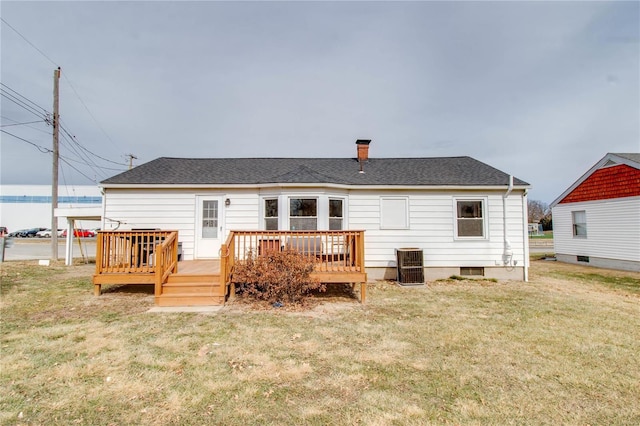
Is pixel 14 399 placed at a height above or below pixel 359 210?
below

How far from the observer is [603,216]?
42.5 feet

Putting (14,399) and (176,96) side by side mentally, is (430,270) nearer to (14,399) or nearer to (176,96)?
(14,399)

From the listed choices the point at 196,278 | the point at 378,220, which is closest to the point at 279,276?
the point at 196,278

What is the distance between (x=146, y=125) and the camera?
19797 millimetres

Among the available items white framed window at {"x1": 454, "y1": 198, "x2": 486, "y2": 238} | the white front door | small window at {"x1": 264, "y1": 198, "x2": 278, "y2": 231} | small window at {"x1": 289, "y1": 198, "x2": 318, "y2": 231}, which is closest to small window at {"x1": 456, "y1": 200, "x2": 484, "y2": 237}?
white framed window at {"x1": 454, "y1": 198, "x2": 486, "y2": 238}

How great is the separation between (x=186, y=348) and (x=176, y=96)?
607 inches

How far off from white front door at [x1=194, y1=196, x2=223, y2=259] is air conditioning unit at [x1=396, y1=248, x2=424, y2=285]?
5.72m

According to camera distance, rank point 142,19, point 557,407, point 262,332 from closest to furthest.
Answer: point 557,407 < point 262,332 < point 142,19

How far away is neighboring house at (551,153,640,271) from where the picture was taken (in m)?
11.7

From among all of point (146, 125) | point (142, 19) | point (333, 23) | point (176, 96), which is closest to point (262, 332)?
point (333, 23)

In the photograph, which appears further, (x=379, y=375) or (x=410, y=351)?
(x=410, y=351)

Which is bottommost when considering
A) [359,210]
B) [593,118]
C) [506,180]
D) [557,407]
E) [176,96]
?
[557,407]

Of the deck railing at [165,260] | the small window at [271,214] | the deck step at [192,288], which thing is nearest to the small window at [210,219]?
the small window at [271,214]

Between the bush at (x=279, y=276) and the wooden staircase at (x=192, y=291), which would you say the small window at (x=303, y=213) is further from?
the wooden staircase at (x=192, y=291)
